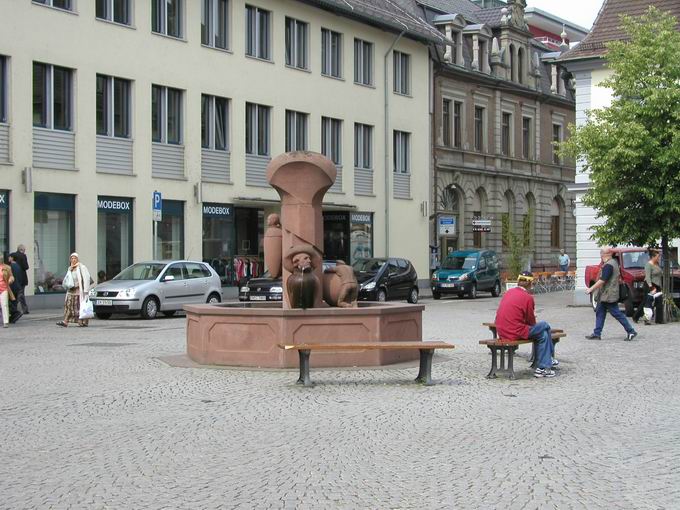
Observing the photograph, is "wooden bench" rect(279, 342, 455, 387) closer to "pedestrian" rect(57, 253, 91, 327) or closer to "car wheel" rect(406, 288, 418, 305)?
"pedestrian" rect(57, 253, 91, 327)

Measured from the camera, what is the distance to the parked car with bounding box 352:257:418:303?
1388 inches

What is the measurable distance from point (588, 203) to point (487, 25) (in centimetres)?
3408

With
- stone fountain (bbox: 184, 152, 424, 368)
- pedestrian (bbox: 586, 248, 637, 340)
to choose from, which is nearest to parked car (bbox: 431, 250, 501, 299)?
pedestrian (bbox: 586, 248, 637, 340)

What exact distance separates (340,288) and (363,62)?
102 ft

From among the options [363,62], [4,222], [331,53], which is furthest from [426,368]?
[363,62]

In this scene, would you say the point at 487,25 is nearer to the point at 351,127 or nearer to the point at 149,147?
the point at 351,127

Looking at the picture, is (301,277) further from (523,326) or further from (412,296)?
(412,296)

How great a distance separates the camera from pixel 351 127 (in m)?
45.4

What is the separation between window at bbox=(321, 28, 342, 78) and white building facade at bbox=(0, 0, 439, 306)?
8 centimetres

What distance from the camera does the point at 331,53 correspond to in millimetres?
44438

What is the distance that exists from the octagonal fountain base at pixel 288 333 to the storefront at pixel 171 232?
72.0ft

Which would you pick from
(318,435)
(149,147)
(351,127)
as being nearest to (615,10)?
(351,127)

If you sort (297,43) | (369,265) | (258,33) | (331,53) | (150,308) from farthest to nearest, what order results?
(331,53) < (297,43) < (258,33) < (369,265) < (150,308)

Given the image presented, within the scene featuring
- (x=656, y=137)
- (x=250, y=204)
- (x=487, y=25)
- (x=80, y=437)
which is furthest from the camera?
(x=487, y=25)
